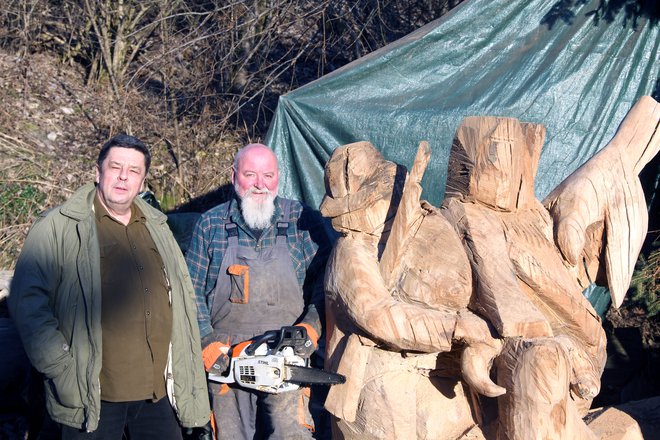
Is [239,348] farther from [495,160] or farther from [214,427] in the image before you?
[495,160]

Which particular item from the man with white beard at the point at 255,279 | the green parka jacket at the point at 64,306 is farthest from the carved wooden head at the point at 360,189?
the green parka jacket at the point at 64,306

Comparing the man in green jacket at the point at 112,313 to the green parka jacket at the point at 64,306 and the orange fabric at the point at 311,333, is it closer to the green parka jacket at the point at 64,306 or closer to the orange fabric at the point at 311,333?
the green parka jacket at the point at 64,306

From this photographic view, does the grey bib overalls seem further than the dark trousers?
Yes

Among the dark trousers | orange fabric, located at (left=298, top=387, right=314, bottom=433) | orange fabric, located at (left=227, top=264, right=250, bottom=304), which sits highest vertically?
orange fabric, located at (left=227, top=264, right=250, bottom=304)

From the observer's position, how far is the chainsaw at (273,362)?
2846 mm

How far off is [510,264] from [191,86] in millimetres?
4445

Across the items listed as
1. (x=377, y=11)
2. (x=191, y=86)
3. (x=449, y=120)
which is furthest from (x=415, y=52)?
(x=191, y=86)

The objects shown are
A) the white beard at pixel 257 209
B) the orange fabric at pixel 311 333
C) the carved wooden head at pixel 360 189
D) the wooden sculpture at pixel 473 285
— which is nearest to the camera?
the wooden sculpture at pixel 473 285

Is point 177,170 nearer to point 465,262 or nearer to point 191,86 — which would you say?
point 191,86

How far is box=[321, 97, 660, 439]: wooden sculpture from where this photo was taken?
238cm

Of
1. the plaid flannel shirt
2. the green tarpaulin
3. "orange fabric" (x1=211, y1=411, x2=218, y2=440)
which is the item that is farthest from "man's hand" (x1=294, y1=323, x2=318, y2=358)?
the green tarpaulin

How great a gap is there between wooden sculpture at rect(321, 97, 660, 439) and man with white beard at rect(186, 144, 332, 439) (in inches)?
23.5

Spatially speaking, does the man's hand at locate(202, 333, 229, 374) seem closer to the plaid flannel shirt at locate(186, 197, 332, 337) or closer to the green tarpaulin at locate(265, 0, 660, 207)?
the plaid flannel shirt at locate(186, 197, 332, 337)

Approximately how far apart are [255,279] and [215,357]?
1.15 feet
